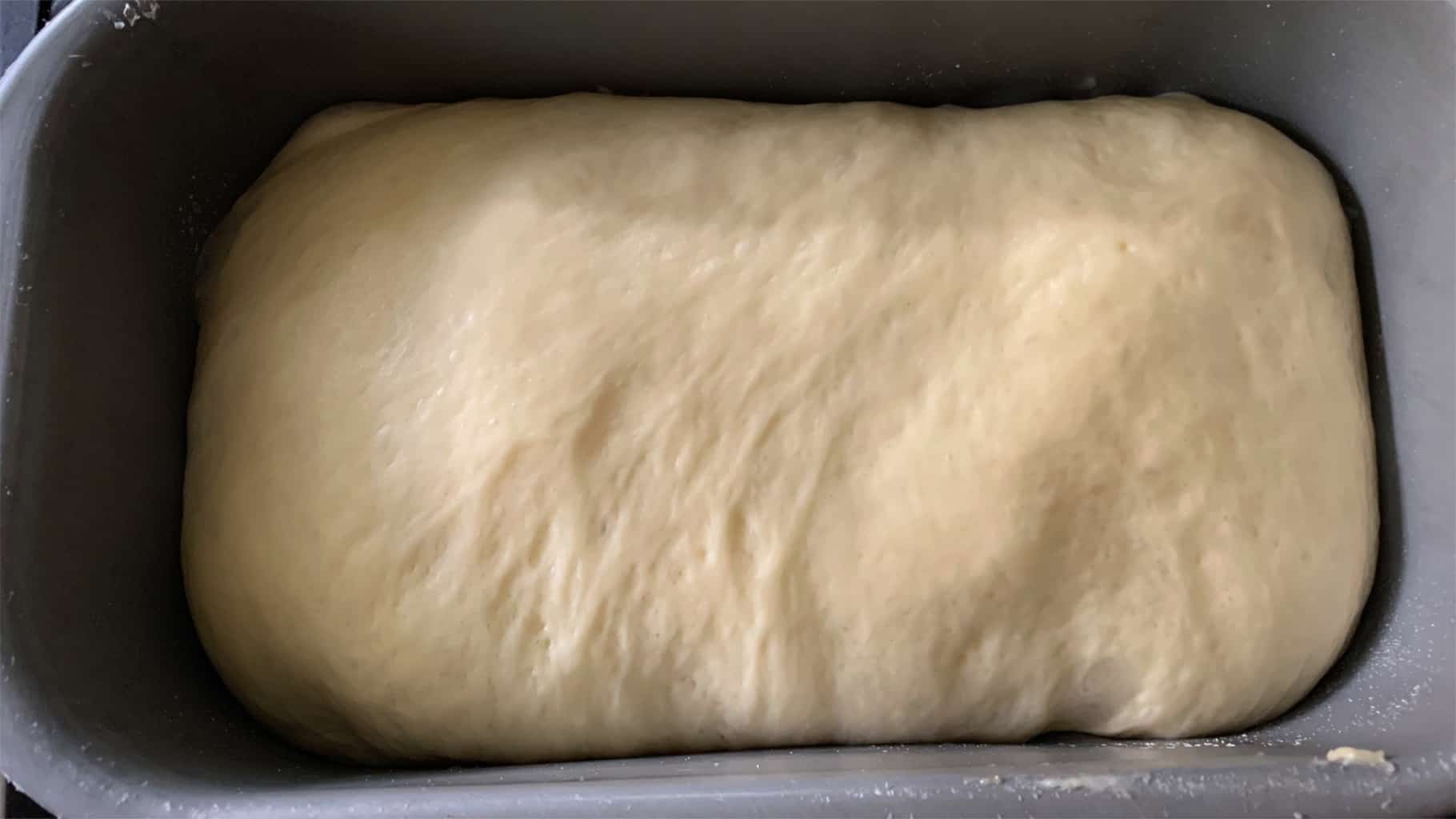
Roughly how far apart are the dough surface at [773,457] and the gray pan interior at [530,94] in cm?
4

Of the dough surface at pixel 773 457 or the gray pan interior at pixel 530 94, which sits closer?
the gray pan interior at pixel 530 94

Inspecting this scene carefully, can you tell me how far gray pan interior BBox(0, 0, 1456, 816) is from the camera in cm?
76

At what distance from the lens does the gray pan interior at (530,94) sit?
2.51ft

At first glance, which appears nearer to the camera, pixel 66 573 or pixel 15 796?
pixel 66 573

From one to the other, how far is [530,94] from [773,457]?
473 mm

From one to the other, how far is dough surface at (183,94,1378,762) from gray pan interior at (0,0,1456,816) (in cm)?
4

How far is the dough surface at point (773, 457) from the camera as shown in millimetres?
864

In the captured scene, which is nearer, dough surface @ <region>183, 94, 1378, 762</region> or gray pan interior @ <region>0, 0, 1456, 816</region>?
gray pan interior @ <region>0, 0, 1456, 816</region>

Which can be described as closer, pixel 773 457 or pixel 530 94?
pixel 773 457

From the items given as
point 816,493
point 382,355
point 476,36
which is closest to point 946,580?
point 816,493

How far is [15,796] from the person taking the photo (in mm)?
961

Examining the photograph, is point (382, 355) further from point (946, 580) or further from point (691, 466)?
point (946, 580)

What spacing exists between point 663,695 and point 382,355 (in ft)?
1.27

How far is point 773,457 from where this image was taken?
890 mm
